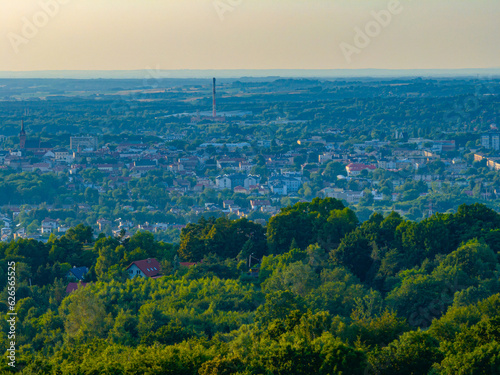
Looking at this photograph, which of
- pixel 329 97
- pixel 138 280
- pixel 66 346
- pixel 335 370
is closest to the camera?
pixel 335 370

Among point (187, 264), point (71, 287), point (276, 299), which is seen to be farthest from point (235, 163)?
point (276, 299)

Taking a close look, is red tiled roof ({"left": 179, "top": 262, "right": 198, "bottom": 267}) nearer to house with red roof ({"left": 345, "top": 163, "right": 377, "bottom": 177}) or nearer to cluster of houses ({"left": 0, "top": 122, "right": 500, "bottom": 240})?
cluster of houses ({"left": 0, "top": 122, "right": 500, "bottom": 240})

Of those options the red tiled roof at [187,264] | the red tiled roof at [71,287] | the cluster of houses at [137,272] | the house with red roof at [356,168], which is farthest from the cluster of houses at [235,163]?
the red tiled roof at [71,287]

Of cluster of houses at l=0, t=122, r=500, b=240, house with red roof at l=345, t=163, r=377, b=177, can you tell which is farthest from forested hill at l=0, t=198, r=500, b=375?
→ house with red roof at l=345, t=163, r=377, b=177

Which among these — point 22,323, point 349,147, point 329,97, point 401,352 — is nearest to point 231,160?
point 349,147

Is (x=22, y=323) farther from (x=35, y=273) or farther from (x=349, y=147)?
(x=349, y=147)

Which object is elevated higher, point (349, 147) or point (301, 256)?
point (301, 256)
